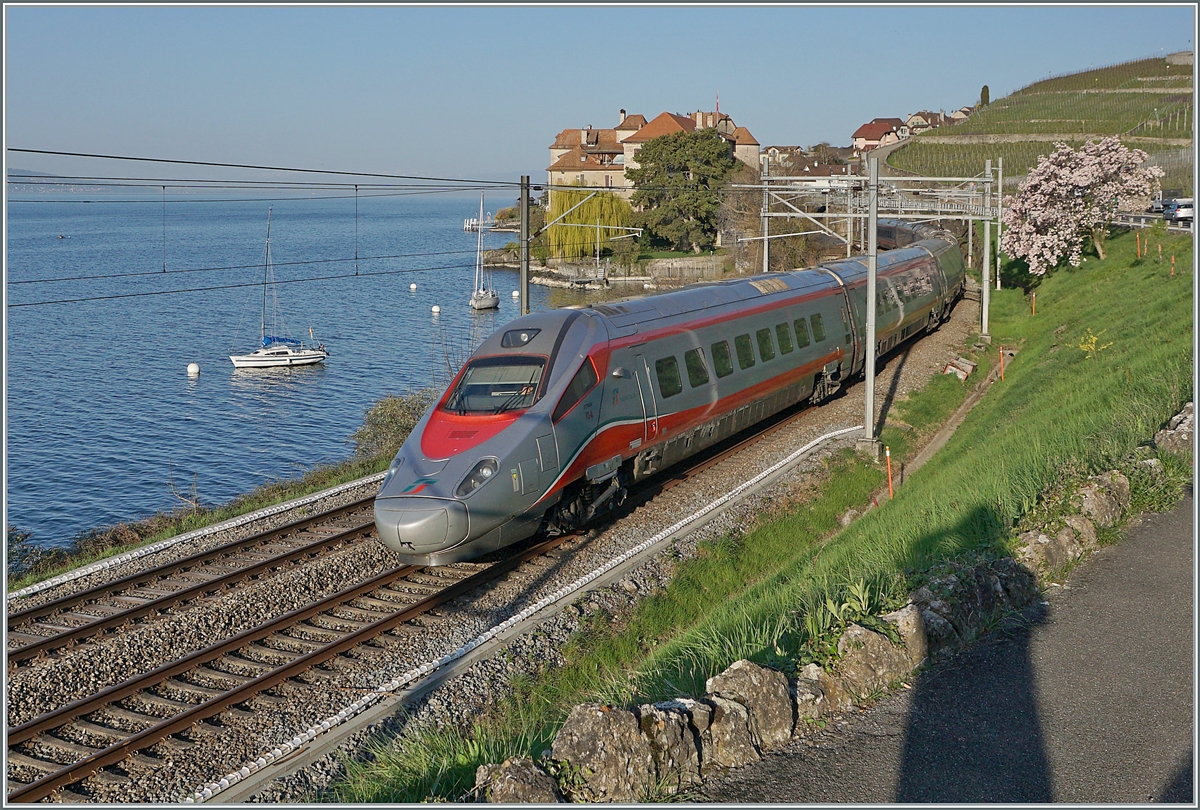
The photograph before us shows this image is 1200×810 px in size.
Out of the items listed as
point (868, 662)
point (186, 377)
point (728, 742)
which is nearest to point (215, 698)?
point (728, 742)

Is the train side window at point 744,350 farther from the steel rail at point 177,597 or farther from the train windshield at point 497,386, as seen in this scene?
the steel rail at point 177,597

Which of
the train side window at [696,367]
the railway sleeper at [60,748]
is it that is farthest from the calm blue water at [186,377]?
the railway sleeper at [60,748]

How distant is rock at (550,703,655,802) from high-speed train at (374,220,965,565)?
19.7ft

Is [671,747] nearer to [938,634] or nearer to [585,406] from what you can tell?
[938,634]

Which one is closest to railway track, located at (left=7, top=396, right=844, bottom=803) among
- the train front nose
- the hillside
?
the train front nose

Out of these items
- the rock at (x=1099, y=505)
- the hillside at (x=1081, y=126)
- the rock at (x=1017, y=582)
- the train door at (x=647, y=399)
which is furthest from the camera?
the hillside at (x=1081, y=126)

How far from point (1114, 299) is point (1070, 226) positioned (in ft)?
34.5

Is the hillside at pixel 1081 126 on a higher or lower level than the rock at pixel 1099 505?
higher

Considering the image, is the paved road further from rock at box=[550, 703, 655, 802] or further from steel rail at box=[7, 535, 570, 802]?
steel rail at box=[7, 535, 570, 802]

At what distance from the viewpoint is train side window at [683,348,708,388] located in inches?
706

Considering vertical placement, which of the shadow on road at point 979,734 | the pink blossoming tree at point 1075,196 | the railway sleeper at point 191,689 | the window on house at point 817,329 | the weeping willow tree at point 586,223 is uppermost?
the weeping willow tree at point 586,223

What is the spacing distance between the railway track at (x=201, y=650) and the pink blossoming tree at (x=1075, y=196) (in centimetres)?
3342

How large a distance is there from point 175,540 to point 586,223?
2842 inches

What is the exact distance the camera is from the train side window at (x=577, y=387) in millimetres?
14520
